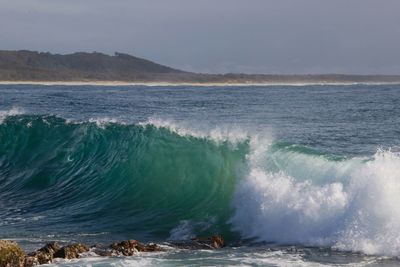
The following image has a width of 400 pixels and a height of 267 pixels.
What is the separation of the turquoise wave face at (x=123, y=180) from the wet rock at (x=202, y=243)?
4.46ft

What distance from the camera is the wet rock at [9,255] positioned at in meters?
12.0

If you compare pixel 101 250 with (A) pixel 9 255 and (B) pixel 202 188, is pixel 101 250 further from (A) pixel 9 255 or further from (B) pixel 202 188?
(B) pixel 202 188

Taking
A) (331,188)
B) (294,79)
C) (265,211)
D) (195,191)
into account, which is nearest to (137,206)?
(195,191)

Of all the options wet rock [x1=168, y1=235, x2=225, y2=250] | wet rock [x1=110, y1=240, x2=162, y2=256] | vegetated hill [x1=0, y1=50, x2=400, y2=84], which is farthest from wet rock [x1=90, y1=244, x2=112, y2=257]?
Result: vegetated hill [x1=0, y1=50, x2=400, y2=84]

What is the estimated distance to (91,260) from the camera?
42.2ft

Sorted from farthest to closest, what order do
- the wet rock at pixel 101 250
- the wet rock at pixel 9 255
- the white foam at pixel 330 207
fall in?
Result: 1. the white foam at pixel 330 207
2. the wet rock at pixel 101 250
3. the wet rock at pixel 9 255

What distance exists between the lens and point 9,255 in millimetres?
12062

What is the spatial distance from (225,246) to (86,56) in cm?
15096

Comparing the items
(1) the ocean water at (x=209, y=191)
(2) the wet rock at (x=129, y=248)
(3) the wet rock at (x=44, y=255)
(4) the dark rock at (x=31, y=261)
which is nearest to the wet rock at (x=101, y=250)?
(2) the wet rock at (x=129, y=248)

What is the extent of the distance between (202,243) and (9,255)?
354 cm

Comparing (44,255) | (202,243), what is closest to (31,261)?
(44,255)

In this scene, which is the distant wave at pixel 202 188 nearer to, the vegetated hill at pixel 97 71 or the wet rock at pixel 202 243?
the wet rock at pixel 202 243

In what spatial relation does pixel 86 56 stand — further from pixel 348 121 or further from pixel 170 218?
pixel 170 218

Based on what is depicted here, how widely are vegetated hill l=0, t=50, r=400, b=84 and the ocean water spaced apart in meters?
109
